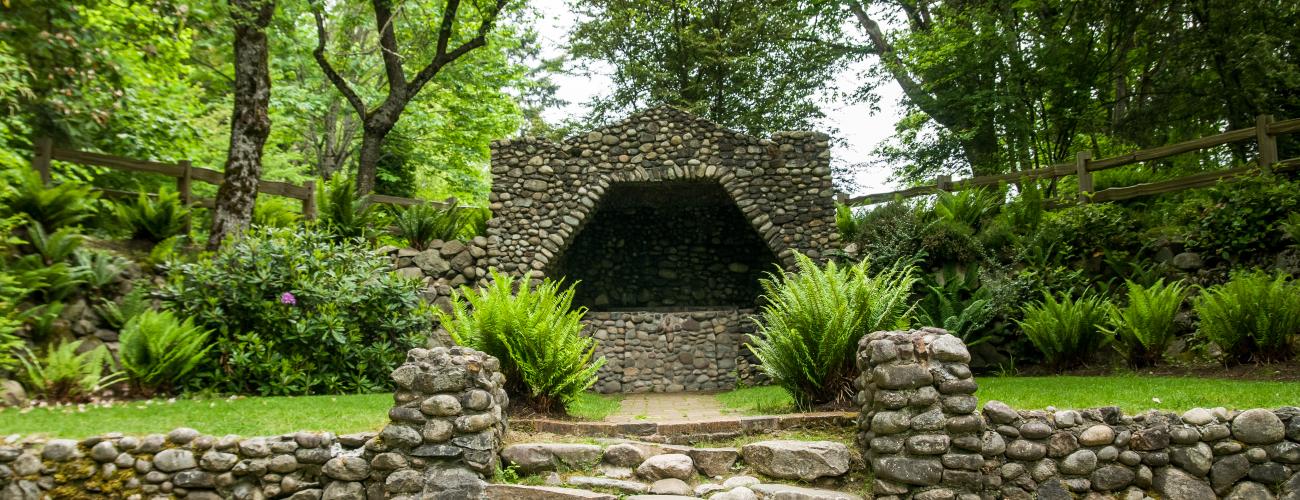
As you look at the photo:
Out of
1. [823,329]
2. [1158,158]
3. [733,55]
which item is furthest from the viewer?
[733,55]

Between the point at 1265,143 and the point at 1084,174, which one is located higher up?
the point at 1265,143

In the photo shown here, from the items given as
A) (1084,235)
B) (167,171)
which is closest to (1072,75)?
(1084,235)

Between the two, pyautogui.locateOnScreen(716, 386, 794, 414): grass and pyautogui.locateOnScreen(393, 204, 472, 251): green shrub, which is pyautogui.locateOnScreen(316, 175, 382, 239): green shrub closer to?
pyautogui.locateOnScreen(393, 204, 472, 251): green shrub

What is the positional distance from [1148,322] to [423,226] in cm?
976

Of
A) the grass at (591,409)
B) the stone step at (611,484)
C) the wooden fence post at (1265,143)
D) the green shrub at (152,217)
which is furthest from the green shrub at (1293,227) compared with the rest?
the green shrub at (152,217)

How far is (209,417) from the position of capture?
589cm

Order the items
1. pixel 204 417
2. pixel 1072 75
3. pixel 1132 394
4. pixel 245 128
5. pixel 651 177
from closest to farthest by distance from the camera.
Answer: pixel 204 417
pixel 1132 394
pixel 245 128
pixel 651 177
pixel 1072 75

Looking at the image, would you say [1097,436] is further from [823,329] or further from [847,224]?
[847,224]

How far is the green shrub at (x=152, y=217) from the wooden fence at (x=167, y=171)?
0.41m

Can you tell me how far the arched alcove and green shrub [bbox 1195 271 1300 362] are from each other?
834 centimetres

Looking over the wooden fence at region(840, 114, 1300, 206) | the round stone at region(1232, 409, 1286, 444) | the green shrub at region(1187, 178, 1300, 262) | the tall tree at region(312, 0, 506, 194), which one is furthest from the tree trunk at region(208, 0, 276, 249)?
the green shrub at region(1187, 178, 1300, 262)

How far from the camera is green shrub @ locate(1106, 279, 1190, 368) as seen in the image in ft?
24.3

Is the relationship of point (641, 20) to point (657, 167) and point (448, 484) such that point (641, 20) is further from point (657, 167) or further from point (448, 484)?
point (448, 484)

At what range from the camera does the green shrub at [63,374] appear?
6469mm
